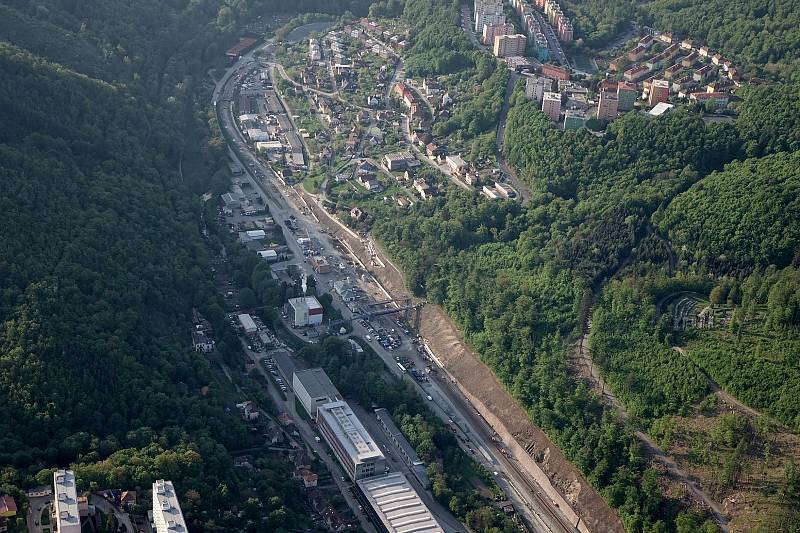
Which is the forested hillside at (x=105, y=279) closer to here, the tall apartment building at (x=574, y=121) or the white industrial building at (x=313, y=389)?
the white industrial building at (x=313, y=389)

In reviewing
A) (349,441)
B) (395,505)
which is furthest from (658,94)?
(395,505)

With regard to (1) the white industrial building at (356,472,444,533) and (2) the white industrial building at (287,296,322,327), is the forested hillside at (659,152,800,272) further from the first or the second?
(1) the white industrial building at (356,472,444,533)

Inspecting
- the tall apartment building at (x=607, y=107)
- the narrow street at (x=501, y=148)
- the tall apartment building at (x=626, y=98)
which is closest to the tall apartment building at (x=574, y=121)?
the tall apartment building at (x=607, y=107)

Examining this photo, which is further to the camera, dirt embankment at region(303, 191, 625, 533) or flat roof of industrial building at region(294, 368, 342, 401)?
flat roof of industrial building at region(294, 368, 342, 401)

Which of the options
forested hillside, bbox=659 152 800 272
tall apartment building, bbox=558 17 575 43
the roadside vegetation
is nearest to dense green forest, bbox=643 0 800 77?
tall apartment building, bbox=558 17 575 43

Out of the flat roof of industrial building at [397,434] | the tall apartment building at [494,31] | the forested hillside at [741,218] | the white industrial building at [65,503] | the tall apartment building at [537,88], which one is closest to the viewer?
the white industrial building at [65,503]

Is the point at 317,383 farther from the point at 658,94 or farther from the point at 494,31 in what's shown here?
the point at 494,31
